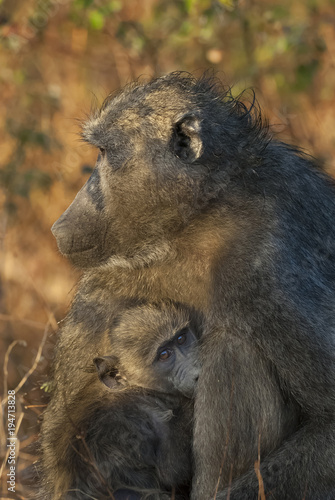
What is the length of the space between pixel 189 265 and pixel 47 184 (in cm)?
332

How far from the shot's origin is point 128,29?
616 cm

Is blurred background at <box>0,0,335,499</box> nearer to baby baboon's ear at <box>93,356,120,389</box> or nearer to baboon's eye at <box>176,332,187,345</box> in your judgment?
baby baboon's ear at <box>93,356,120,389</box>

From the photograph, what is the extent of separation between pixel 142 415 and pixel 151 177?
88 centimetres

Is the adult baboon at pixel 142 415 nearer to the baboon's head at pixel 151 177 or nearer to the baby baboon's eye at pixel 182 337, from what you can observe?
the baby baboon's eye at pixel 182 337

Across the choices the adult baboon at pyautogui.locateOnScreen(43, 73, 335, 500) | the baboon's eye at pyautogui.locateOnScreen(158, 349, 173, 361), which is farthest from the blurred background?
the baboon's eye at pyautogui.locateOnScreen(158, 349, 173, 361)

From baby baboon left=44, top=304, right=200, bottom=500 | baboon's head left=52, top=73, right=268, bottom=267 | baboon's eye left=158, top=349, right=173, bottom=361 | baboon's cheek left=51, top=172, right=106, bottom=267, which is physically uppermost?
baboon's head left=52, top=73, right=268, bottom=267

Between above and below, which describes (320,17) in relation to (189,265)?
above

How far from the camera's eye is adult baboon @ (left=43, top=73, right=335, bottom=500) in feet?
8.73

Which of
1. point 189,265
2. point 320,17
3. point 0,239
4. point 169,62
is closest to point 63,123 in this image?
point 169,62

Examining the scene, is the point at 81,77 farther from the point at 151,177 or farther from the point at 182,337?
the point at 182,337

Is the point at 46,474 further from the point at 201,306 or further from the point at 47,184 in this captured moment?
the point at 47,184

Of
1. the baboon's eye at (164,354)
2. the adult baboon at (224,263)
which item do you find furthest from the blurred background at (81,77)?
the baboon's eye at (164,354)

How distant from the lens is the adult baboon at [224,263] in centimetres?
266

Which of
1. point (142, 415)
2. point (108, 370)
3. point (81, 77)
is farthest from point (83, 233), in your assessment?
point (81, 77)
